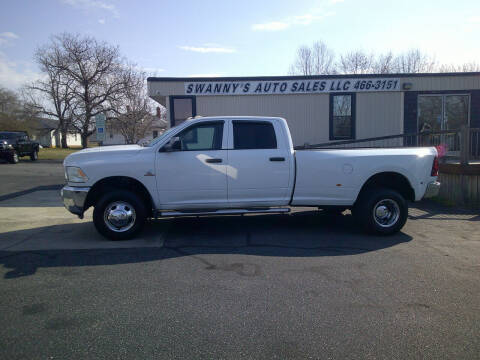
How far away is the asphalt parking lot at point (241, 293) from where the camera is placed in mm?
2914

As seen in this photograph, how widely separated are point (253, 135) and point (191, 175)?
131cm

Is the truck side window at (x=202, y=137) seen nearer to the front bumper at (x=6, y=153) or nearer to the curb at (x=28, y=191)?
the curb at (x=28, y=191)

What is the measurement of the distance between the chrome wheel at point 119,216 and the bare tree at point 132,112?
972 inches

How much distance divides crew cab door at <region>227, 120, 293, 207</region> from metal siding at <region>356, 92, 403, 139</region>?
815 centimetres

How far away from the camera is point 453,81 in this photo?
13094 millimetres

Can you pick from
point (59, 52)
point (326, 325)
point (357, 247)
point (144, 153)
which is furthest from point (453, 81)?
point (59, 52)

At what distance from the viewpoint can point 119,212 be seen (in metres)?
5.91

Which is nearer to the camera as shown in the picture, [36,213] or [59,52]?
[36,213]

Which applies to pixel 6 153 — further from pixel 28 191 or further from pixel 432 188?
pixel 432 188

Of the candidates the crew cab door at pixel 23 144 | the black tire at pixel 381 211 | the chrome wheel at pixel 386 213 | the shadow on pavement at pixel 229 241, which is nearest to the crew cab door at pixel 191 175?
the shadow on pavement at pixel 229 241

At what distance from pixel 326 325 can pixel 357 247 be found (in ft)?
8.76

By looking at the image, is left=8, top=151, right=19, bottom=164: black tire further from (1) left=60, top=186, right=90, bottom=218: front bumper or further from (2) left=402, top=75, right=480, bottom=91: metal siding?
(2) left=402, top=75, right=480, bottom=91: metal siding

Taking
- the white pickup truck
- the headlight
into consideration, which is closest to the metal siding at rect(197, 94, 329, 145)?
the white pickup truck

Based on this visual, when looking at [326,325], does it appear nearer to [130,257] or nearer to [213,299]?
[213,299]
